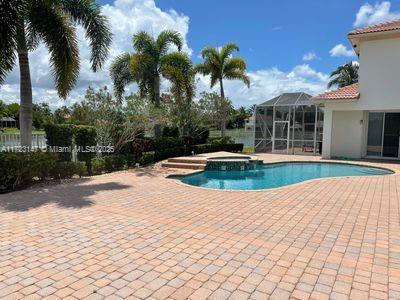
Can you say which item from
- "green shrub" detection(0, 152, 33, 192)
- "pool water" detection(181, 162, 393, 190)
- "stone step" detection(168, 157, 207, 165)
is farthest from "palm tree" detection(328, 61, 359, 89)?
"green shrub" detection(0, 152, 33, 192)

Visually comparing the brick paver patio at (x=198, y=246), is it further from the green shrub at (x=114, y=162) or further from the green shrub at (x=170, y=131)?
the green shrub at (x=170, y=131)

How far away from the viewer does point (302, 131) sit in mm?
21844

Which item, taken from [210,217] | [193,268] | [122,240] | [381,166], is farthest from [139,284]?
[381,166]

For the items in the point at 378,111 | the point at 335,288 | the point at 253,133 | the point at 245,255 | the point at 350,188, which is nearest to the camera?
the point at 335,288

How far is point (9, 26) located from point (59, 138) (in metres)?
4.32

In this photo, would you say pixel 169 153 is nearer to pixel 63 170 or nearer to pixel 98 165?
pixel 98 165

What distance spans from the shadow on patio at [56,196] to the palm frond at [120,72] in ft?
34.6

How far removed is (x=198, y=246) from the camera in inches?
190

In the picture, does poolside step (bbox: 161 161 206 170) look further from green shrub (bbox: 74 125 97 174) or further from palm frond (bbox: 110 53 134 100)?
palm frond (bbox: 110 53 134 100)

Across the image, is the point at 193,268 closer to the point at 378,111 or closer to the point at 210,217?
the point at 210,217

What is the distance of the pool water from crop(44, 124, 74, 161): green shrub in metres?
4.68

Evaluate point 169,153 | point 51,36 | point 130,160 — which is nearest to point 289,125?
point 169,153

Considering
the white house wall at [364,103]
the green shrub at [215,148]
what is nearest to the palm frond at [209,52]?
the green shrub at [215,148]

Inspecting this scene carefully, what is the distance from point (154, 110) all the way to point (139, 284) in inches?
473
